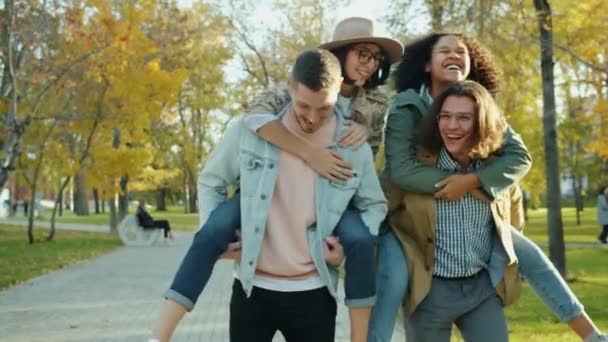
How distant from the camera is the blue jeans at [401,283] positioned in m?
3.88

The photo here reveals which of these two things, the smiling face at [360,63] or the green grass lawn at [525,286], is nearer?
the smiling face at [360,63]

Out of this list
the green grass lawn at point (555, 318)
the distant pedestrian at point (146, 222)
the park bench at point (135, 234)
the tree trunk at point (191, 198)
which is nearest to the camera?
the green grass lawn at point (555, 318)

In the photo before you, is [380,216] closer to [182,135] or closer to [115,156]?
[115,156]

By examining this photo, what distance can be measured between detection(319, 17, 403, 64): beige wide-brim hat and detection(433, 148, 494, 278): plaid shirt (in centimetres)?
71

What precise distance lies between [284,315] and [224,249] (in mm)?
339

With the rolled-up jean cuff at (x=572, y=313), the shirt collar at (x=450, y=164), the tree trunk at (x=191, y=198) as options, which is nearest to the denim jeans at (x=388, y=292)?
the shirt collar at (x=450, y=164)

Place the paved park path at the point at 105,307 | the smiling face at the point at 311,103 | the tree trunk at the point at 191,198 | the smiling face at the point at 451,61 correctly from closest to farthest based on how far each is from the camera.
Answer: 1. the smiling face at the point at 311,103
2. the smiling face at the point at 451,61
3. the paved park path at the point at 105,307
4. the tree trunk at the point at 191,198

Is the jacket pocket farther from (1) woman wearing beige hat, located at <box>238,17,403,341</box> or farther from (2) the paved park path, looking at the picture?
(2) the paved park path

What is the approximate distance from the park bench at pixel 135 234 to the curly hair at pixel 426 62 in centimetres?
2500

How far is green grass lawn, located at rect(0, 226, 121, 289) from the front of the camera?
56.0ft

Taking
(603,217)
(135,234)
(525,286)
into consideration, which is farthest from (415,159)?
(135,234)

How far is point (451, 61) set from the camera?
13.8ft

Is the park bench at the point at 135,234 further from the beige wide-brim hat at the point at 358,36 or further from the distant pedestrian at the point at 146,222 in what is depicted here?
the beige wide-brim hat at the point at 358,36

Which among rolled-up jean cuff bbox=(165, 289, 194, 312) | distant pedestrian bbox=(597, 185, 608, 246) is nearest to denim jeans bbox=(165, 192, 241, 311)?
rolled-up jean cuff bbox=(165, 289, 194, 312)
